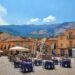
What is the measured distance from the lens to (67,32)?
245 feet

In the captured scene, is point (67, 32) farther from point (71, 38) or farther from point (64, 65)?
point (64, 65)

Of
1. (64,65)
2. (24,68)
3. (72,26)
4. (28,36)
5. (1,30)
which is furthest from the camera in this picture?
(1,30)

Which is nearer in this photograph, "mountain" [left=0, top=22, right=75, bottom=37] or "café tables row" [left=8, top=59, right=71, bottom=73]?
"café tables row" [left=8, top=59, right=71, bottom=73]

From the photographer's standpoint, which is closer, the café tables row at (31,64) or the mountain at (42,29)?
the café tables row at (31,64)

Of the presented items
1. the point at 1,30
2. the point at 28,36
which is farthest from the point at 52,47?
the point at 1,30

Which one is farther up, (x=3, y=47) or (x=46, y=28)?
(x=46, y=28)

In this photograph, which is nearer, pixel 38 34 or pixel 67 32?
pixel 67 32

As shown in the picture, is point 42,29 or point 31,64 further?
point 42,29

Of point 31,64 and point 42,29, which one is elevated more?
point 42,29

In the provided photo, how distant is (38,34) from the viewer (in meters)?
83.2

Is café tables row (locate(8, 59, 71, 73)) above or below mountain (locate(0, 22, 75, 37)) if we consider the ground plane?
below

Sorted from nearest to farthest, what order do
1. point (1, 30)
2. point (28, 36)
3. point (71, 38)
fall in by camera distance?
point (71, 38) → point (28, 36) → point (1, 30)

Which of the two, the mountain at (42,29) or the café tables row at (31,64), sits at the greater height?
the mountain at (42,29)

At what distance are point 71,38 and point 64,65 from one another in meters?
47.6
